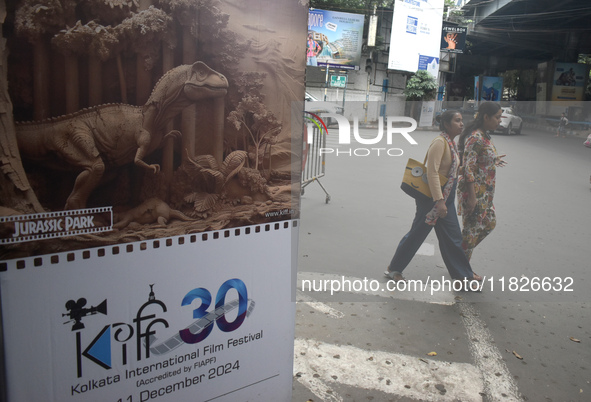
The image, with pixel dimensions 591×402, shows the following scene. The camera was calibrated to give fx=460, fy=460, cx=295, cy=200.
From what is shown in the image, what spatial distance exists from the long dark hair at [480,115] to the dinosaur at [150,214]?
3.52 m

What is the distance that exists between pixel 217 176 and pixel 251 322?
802 millimetres

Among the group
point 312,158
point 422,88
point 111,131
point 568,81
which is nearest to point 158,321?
point 111,131

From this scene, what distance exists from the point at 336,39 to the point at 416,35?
5.65 metres

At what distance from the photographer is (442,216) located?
4707 millimetres

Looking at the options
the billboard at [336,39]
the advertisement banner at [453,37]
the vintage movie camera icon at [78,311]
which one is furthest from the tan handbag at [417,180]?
the billboard at [336,39]

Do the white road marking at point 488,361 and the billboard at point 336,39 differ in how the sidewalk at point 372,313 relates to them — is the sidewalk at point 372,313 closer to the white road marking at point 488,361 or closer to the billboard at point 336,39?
the white road marking at point 488,361

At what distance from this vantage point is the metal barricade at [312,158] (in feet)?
21.6

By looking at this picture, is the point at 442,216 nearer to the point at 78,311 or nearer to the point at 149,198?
Result: the point at 149,198

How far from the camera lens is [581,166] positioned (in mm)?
5047

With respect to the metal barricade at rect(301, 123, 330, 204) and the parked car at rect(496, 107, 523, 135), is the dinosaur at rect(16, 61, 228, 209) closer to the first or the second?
the parked car at rect(496, 107, 523, 135)

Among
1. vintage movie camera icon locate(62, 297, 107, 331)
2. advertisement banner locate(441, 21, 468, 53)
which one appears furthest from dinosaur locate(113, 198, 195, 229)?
advertisement banner locate(441, 21, 468, 53)

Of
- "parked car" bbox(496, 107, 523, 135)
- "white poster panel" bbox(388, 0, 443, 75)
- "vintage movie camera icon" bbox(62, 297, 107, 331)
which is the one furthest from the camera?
"white poster panel" bbox(388, 0, 443, 75)

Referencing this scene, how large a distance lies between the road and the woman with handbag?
18cm

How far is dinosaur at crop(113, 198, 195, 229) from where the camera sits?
6.21 ft
